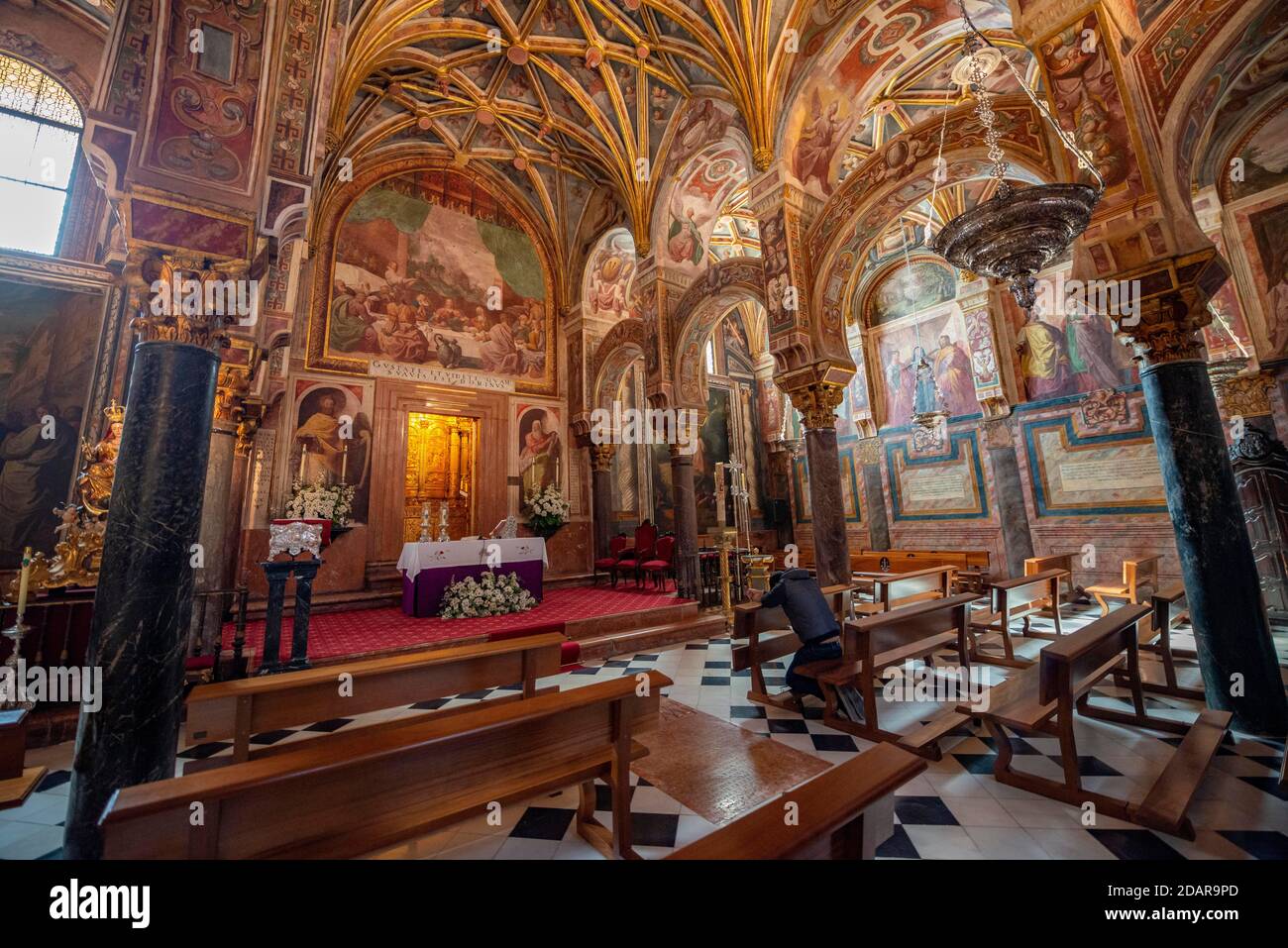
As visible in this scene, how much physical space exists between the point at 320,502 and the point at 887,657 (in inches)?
377

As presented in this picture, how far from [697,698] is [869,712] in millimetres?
1723

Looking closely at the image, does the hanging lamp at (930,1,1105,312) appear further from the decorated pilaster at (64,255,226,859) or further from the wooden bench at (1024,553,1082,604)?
the decorated pilaster at (64,255,226,859)

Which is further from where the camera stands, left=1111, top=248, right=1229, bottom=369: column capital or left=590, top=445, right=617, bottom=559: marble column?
left=590, top=445, right=617, bottom=559: marble column

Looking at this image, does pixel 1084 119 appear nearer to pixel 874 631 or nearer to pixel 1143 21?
pixel 1143 21

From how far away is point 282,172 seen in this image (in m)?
4.03

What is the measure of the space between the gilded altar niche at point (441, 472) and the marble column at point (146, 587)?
8157 millimetres

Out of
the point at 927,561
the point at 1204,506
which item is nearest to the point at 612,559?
the point at 927,561

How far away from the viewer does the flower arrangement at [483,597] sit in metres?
7.85

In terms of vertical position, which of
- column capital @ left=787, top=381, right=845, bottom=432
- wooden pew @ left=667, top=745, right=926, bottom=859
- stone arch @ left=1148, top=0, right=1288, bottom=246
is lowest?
wooden pew @ left=667, top=745, right=926, bottom=859

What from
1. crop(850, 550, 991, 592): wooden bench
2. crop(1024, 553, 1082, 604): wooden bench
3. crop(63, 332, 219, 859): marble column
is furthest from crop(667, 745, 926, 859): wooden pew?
crop(850, 550, 991, 592): wooden bench

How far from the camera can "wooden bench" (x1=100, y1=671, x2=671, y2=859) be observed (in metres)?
1.48

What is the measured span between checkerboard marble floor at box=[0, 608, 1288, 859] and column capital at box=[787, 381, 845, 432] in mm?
4647

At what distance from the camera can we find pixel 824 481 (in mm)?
7582

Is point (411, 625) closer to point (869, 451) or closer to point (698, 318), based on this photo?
point (698, 318)
